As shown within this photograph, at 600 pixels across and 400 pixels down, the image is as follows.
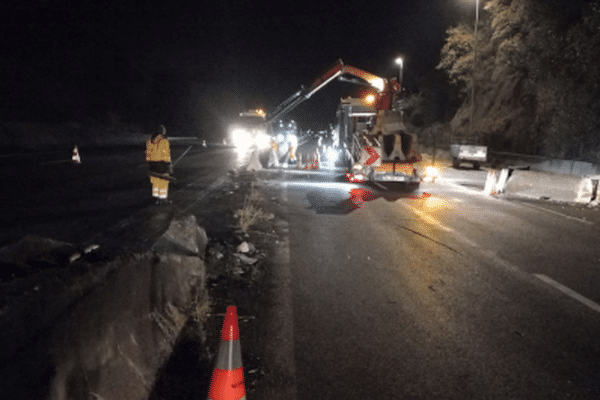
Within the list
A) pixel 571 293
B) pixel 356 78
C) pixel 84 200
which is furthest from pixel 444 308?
pixel 356 78

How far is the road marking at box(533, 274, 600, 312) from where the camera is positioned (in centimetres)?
473

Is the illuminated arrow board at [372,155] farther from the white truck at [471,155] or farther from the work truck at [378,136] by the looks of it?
the white truck at [471,155]

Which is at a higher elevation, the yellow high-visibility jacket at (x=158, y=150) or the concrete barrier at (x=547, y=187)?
the yellow high-visibility jacket at (x=158, y=150)

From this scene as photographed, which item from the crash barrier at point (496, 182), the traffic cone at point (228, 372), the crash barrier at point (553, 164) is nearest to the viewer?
the traffic cone at point (228, 372)

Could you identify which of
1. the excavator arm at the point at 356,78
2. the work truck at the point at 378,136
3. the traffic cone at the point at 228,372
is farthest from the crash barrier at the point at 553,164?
the traffic cone at the point at 228,372

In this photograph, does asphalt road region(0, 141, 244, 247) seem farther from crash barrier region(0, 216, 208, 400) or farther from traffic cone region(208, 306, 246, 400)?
traffic cone region(208, 306, 246, 400)

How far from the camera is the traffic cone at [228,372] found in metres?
2.46

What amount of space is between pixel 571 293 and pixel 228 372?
184 inches

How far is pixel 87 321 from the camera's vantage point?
8.54 feet

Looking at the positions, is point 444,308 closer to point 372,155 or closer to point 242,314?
point 242,314

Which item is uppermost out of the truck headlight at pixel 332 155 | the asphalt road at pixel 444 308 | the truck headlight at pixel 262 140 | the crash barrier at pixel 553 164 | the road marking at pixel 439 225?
the truck headlight at pixel 262 140

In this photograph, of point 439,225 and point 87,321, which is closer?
point 87,321

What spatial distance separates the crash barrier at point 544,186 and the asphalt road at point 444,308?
3790 mm

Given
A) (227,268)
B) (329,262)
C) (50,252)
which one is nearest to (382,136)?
(329,262)
